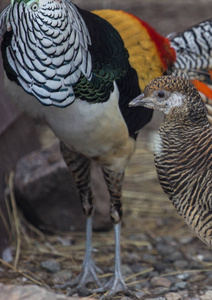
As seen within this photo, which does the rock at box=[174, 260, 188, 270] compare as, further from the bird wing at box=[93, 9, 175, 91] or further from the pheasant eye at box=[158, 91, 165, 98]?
the pheasant eye at box=[158, 91, 165, 98]

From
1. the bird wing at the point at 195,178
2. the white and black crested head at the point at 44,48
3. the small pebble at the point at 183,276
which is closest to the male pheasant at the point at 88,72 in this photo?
the white and black crested head at the point at 44,48

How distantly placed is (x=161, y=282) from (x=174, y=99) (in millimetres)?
1560

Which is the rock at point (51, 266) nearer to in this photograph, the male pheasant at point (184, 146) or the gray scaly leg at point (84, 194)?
the gray scaly leg at point (84, 194)

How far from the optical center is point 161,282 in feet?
13.0

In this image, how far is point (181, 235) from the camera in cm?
475

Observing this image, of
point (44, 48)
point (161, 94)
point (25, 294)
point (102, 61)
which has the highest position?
point (44, 48)

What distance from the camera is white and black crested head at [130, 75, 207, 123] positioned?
289 cm

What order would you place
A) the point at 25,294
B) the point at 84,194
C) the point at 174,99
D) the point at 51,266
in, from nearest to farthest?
the point at 25,294
the point at 174,99
the point at 84,194
the point at 51,266

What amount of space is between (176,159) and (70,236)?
1.96 metres

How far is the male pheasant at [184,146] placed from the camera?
2.91 metres

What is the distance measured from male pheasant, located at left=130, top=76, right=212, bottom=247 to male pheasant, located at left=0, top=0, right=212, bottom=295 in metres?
0.38

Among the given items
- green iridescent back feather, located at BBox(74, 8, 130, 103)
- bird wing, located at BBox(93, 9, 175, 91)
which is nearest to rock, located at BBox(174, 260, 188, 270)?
bird wing, located at BBox(93, 9, 175, 91)

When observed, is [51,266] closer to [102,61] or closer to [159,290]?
[159,290]

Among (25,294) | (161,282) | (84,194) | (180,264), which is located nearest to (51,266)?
(84,194)
